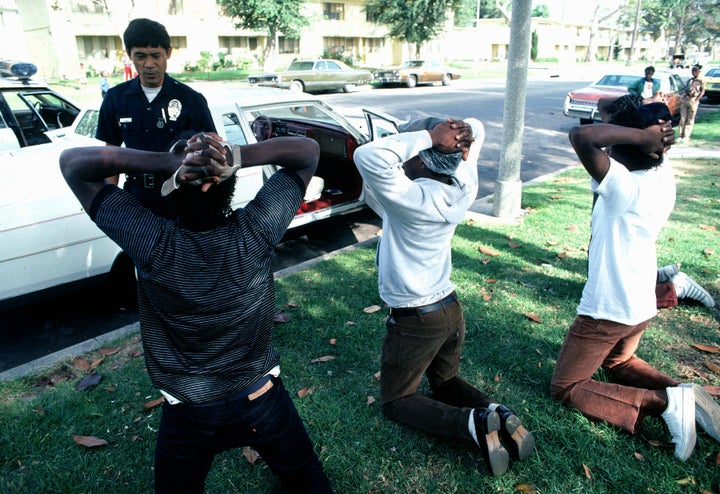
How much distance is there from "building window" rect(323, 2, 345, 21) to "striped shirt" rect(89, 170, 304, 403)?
4501cm

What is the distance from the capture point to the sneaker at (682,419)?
8.39 feet

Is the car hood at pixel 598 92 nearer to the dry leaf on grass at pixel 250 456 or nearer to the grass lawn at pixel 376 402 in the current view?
the grass lawn at pixel 376 402

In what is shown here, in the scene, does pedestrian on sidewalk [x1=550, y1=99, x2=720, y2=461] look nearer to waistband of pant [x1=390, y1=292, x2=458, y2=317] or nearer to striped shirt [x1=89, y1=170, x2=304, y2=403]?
waistband of pant [x1=390, y1=292, x2=458, y2=317]

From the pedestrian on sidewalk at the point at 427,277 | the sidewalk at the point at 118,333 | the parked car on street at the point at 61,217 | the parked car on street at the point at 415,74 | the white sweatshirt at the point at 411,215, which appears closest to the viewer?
the white sweatshirt at the point at 411,215

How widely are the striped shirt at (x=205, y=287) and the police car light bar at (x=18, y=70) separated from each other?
24.1 feet

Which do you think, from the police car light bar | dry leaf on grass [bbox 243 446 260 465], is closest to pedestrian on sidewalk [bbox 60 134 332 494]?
dry leaf on grass [bbox 243 446 260 465]

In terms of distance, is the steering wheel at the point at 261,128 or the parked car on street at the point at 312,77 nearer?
the steering wheel at the point at 261,128

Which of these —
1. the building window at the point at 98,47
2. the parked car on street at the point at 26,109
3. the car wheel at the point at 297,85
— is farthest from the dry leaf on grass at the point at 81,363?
the building window at the point at 98,47

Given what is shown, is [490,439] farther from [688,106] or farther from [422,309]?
[688,106]

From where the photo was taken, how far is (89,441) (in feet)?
9.31

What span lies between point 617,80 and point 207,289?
1768 centimetres

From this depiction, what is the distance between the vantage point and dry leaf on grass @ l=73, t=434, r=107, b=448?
281 centimetres

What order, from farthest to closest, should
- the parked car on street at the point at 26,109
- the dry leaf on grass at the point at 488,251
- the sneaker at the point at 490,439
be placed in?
the parked car on street at the point at 26,109 < the dry leaf on grass at the point at 488,251 < the sneaker at the point at 490,439

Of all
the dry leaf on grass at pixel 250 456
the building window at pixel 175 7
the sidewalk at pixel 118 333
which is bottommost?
the sidewalk at pixel 118 333
